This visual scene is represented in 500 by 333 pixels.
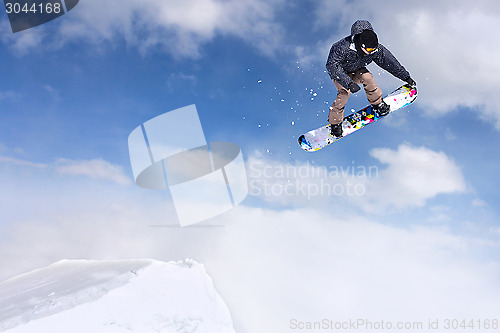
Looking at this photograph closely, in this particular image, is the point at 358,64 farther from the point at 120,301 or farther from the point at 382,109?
the point at 120,301

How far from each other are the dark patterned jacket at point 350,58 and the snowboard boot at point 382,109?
64.9 inches

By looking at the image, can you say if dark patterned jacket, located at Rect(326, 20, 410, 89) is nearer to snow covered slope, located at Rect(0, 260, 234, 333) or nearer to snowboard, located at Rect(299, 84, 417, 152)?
snowboard, located at Rect(299, 84, 417, 152)

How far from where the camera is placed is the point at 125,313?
8.97m

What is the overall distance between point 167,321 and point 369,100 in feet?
30.4

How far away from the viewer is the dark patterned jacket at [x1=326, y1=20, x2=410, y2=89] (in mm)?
A: 11543

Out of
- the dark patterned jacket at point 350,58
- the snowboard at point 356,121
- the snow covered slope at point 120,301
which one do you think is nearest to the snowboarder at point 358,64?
the dark patterned jacket at point 350,58

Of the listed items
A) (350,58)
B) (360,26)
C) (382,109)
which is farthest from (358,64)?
(382,109)

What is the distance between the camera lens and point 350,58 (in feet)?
39.6

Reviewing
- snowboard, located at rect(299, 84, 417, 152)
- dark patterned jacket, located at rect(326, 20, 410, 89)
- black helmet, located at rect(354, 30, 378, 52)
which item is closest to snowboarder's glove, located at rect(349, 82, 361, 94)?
dark patterned jacket, located at rect(326, 20, 410, 89)

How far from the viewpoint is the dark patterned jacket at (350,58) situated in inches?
454

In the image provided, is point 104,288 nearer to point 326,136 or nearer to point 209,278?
point 209,278

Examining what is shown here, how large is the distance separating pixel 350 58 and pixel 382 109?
9.84 feet

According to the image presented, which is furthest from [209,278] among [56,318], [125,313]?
[56,318]

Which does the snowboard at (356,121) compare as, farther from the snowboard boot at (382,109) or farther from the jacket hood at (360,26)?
the jacket hood at (360,26)
